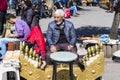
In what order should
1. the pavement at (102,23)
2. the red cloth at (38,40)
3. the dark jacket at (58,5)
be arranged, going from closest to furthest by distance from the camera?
1. the red cloth at (38,40)
2. the pavement at (102,23)
3. the dark jacket at (58,5)

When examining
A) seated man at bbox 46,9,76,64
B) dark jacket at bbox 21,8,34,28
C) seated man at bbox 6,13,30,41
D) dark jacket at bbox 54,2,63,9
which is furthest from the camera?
dark jacket at bbox 54,2,63,9

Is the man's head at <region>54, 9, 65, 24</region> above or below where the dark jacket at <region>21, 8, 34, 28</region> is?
above

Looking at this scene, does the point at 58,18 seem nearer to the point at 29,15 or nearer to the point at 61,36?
the point at 61,36

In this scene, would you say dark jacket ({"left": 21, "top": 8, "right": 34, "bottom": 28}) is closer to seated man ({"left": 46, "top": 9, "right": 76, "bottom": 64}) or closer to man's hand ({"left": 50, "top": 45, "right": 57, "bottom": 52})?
seated man ({"left": 46, "top": 9, "right": 76, "bottom": 64})

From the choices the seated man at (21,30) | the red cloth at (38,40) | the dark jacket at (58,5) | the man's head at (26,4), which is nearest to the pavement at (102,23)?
the dark jacket at (58,5)

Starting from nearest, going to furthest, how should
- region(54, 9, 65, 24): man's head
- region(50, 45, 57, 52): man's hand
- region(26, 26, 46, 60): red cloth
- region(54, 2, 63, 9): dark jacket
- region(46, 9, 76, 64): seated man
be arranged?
region(54, 9, 65, 24): man's head, region(50, 45, 57, 52): man's hand, region(46, 9, 76, 64): seated man, region(26, 26, 46, 60): red cloth, region(54, 2, 63, 9): dark jacket

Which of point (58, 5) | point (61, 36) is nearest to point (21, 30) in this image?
point (61, 36)

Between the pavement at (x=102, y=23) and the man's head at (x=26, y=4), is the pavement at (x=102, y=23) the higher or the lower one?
the lower one

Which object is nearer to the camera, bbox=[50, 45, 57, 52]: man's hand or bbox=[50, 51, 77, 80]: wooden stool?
bbox=[50, 51, 77, 80]: wooden stool

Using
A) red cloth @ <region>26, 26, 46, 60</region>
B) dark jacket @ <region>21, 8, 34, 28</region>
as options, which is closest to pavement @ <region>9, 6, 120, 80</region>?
red cloth @ <region>26, 26, 46, 60</region>

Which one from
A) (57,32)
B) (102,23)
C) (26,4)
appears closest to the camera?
(57,32)

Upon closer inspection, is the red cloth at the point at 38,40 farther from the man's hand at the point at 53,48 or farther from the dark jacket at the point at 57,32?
the man's hand at the point at 53,48

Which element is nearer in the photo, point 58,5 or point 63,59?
point 63,59

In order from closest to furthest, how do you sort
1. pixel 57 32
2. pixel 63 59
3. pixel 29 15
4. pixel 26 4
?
pixel 63 59 → pixel 57 32 → pixel 26 4 → pixel 29 15
